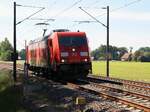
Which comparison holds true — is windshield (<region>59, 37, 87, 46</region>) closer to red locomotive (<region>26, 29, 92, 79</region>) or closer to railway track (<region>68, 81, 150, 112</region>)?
red locomotive (<region>26, 29, 92, 79</region>)

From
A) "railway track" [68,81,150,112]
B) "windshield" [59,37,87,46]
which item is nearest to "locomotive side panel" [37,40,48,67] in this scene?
"windshield" [59,37,87,46]

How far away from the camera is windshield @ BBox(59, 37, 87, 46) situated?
105 feet

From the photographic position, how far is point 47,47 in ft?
113

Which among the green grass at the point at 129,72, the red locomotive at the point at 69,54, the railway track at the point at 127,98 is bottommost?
the railway track at the point at 127,98

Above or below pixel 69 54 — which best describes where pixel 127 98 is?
below

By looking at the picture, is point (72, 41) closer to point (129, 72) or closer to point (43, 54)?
point (43, 54)

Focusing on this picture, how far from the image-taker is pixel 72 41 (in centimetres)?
3219

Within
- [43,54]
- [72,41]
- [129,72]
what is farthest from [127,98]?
[129,72]

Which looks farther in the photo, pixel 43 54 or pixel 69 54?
pixel 43 54

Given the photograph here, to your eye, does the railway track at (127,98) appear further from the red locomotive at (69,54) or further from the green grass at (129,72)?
the green grass at (129,72)

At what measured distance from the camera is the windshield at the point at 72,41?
31953mm

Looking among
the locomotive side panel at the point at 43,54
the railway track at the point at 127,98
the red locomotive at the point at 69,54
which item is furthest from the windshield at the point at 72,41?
the railway track at the point at 127,98

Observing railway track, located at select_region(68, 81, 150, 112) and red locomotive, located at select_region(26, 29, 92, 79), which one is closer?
railway track, located at select_region(68, 81, 150, 112)

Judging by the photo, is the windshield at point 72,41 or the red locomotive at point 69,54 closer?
the red locomotive at point 69,54
